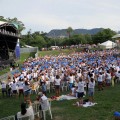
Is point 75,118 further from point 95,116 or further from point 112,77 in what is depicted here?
point 112,77

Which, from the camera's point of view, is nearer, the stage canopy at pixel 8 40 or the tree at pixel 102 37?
the stage canopy at pixel 8 40

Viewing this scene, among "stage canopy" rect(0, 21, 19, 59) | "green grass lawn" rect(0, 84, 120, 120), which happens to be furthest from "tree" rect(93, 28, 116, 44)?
"green grass lawn" rect(0, 84, 120, 120)

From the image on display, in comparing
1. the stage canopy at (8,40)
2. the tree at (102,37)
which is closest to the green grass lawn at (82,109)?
the stage canopy at (8,40)

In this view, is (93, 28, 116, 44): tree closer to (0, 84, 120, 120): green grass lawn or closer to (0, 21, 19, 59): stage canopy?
(0, 21, 19, 59): stage canopy

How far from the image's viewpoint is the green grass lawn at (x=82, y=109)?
46.6ft

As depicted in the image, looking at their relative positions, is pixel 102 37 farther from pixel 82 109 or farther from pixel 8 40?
pixel 82 109

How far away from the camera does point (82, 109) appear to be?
51.6 ft

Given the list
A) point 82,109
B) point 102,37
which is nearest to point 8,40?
point 82,109

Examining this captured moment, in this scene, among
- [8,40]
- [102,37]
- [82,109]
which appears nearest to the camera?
[82,109]

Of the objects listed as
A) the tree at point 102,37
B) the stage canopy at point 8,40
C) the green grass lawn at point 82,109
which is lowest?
the green grass lawn at point 82,109

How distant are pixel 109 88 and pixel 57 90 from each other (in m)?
4.30

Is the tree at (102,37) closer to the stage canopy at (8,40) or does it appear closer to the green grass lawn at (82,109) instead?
the stage canopy at (8,40)

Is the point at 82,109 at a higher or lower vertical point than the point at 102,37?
lower

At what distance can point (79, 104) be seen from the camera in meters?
16.7
